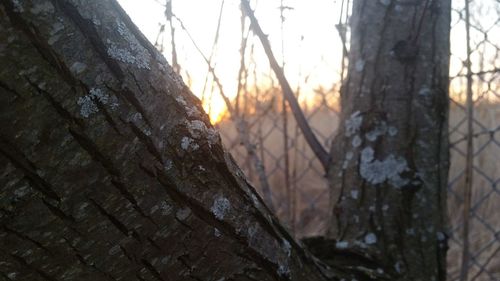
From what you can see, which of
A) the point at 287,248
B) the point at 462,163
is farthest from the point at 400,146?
the point at 462,163

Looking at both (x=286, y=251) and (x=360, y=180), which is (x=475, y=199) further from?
(x=286, y=251)

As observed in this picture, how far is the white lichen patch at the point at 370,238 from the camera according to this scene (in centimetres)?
88

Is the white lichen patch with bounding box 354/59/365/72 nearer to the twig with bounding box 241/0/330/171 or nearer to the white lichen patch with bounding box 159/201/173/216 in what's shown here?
the twig with bounding box 241/0/330/171

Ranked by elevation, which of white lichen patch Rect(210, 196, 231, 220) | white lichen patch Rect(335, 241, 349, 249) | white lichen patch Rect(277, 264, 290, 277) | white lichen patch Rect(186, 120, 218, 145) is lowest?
white lichen patch Rect(277, 264, 290, 277)

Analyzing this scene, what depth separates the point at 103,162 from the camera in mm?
469

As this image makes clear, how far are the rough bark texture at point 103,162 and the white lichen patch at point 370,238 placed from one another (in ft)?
1.20

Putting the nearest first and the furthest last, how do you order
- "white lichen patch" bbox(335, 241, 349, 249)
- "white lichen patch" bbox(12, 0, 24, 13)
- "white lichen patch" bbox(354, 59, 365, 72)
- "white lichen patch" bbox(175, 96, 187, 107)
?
"white lichen patch" bbox(12, 0, 24, 13) < "white lichen patch" bbox(175, 96, 187, 107) < "white lichen patch" bbox(335, 241, 349, 249) < "white lichen patch" bbox(354, 59, 365, 72)

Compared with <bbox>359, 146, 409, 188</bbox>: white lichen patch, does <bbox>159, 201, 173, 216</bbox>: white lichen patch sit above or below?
below

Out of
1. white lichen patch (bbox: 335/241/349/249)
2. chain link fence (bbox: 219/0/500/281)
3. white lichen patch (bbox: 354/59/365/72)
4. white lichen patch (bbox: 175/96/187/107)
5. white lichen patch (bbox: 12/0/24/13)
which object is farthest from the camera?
chain link fence (bbox: 219/0/500/281)

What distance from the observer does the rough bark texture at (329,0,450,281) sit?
2.87 feet

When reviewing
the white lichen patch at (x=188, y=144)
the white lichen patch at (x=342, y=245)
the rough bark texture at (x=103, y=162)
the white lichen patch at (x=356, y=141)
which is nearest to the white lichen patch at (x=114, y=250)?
the rough bark texture at (x=103, y=162)

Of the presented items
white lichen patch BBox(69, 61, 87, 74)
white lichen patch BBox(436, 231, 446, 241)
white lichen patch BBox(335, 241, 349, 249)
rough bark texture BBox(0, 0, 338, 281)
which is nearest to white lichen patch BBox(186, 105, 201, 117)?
rough bark texture BBox(0, 0, 338, 281)

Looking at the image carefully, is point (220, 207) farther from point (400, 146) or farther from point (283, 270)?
point (400, 146)

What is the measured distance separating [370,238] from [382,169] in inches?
4.4
